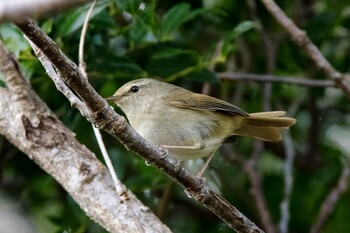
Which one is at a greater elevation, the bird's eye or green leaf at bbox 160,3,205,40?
green leaf at bbox 160,3,205,40

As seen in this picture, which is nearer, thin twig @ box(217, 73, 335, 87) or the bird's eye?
the bird's eye

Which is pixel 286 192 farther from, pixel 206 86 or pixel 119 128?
pixel 119 128

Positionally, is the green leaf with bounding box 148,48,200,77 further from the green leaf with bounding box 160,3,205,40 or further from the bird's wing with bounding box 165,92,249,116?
the bird's wing with bounding box 165,92,249,116

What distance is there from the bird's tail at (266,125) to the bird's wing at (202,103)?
0.13 metres

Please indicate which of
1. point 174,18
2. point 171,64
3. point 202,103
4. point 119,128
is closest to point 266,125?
point 202,103

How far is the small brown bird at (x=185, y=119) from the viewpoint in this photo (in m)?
2.97

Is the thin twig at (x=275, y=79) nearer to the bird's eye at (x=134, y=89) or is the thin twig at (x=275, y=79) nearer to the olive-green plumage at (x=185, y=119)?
the olive-green plumage at (x=185, y=119)

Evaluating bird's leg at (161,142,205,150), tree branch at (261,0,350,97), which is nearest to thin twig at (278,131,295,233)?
tree branch at (261,0,350,97)

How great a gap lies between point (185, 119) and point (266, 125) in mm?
467

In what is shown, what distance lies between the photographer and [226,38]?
344 cm

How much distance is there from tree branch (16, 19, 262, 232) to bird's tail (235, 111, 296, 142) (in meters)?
1.01

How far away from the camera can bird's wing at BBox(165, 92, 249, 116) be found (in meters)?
3.13

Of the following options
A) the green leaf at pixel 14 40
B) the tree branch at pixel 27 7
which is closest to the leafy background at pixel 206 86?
the green leaf at pixel 14 40

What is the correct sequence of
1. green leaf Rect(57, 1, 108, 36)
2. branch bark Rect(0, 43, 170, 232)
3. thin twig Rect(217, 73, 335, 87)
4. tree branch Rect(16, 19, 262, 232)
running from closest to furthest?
tree branch Rect(16, 19, 262, 232)
branch bark Rect(0, 43, 170, 232)
green leaf Rect(57, 1, 108, 36)
thin twig Rect(217, 73, 335, 87)
